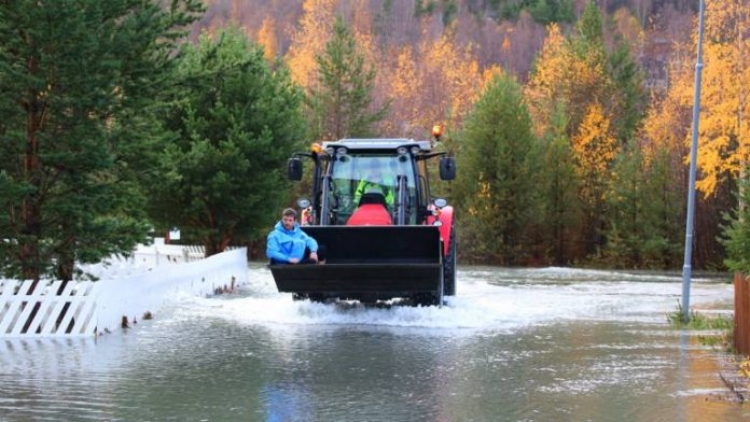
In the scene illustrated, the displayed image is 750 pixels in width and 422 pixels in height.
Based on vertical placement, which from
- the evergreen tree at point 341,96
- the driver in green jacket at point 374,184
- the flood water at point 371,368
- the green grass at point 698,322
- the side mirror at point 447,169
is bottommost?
the flood water at point 371,368

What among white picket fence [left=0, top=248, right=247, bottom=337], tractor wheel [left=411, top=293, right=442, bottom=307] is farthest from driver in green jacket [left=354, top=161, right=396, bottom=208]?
white picket fence [left=0, top=248, right=247, bottom=337]

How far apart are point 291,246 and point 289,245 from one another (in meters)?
0.04

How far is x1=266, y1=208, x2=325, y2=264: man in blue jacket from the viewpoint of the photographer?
16.4m

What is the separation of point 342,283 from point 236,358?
3.90m

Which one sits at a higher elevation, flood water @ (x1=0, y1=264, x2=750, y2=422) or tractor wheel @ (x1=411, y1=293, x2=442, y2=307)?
tractor wheel @ (x1=411, y1=293, x2=442, y2=307)

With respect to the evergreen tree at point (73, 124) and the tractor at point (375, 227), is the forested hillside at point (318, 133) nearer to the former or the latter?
the evergreen tree at point (73, 124)

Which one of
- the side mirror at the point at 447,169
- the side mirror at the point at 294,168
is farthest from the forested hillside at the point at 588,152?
the side mirror at the point at 294,168

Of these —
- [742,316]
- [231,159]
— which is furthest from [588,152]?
[742,316]

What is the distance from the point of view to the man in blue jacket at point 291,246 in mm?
16438

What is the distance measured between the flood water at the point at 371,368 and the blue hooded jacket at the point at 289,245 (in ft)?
3.76

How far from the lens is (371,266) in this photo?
53.1 ft

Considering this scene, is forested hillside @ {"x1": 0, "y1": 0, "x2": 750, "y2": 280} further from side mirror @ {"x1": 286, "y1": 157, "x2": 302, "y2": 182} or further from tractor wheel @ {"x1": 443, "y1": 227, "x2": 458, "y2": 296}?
tractor wheel @ {"x1": 443, "y1": 227, "x2": 458, "y2": 296}

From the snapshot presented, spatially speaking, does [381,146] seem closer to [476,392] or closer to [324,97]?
[476,392]

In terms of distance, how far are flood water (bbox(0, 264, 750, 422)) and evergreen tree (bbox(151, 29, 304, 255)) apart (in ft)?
32.5
